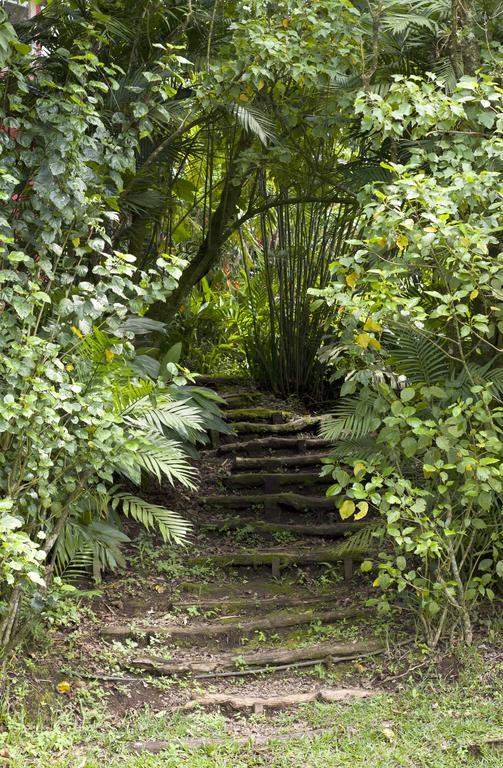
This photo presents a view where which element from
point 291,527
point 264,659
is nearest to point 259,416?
point 291,527

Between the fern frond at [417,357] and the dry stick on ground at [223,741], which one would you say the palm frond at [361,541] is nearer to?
the fern frond at [417,357]

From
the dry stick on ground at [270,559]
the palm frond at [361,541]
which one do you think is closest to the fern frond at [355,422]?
the palm frond at [361,541]

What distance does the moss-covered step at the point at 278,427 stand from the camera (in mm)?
7598

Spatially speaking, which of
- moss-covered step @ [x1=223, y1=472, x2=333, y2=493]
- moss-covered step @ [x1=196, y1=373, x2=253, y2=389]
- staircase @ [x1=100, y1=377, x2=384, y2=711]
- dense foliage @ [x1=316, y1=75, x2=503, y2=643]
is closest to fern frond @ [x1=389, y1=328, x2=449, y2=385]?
dense foliage @ [x1=316, y1=75, x2=503, y2=643]

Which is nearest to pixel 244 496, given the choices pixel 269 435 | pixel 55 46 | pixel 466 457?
pixel 269 435

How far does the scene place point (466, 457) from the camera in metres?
4.24

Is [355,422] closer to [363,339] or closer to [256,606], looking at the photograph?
[363,339]

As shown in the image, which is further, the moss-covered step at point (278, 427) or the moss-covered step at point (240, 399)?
the moss-covered step at point (240, 399)

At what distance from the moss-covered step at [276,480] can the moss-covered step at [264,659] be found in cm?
209

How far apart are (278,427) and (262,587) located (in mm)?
2119

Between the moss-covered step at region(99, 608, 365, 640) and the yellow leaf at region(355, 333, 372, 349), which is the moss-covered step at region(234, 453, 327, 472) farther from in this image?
the yellow leaf at region(355, 333, 372, 349)

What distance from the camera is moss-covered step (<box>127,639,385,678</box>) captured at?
4.63 meters

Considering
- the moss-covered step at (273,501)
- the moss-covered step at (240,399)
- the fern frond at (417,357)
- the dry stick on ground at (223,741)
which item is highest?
the fern frond at (417,357)

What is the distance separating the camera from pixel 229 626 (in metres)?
5.09
